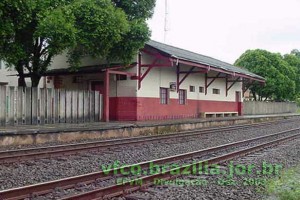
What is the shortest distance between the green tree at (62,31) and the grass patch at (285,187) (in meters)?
8.96

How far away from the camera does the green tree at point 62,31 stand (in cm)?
1259

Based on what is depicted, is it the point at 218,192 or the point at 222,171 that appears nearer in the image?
the point at 218,192

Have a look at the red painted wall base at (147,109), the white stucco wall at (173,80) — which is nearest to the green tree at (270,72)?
the white stucco wall at (173,80)

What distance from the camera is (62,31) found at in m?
12.8

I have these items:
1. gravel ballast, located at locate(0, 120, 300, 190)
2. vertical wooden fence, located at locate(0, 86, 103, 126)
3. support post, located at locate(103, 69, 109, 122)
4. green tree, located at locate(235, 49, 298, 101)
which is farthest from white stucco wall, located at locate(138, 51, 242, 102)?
green tree, located at locate(235, 49, 298, 101)

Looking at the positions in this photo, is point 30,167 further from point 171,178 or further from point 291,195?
point 291,195

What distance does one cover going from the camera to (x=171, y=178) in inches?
269

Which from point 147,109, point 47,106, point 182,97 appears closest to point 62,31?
point 47,106

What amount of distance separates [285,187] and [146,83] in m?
14.0

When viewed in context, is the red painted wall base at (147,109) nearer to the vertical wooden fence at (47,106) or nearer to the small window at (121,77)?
the small window at (121,77)

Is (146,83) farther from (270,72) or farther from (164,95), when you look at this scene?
(270,72)

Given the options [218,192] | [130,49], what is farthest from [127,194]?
[130,49]

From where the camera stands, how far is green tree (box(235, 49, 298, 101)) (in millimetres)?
41281

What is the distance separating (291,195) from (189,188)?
1659mm
